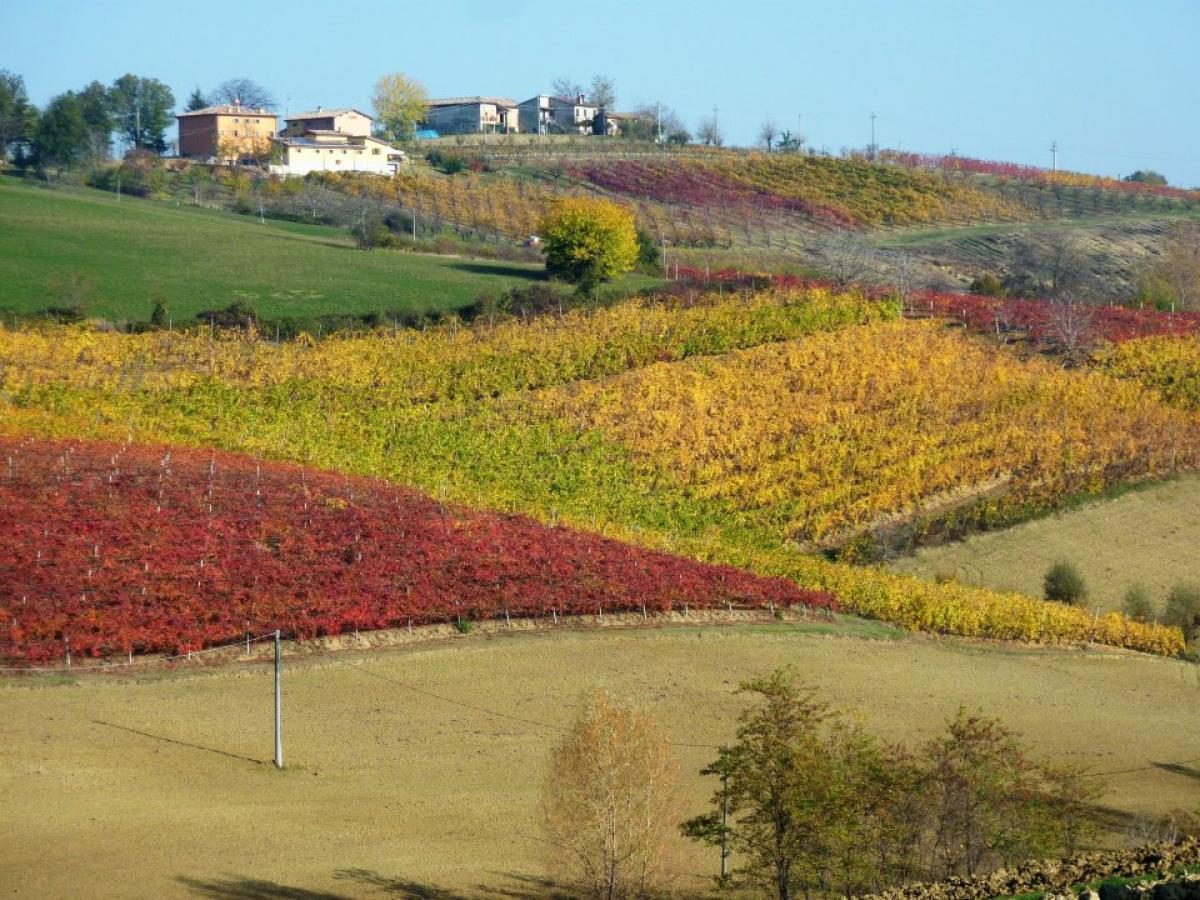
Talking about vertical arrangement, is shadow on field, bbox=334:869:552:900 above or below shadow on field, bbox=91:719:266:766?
below

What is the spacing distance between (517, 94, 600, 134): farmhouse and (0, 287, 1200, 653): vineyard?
8860 centimetres

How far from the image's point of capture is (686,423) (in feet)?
173

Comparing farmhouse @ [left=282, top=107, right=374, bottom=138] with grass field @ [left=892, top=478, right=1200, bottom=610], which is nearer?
grass field @ [left=892, top=478, right=1200, bottom=610]

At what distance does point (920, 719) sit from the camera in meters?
31.0

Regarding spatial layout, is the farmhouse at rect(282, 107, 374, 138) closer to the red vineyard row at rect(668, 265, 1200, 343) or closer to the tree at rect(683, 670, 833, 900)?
the red vineyard row at rect(668, 265, 1200, 343)

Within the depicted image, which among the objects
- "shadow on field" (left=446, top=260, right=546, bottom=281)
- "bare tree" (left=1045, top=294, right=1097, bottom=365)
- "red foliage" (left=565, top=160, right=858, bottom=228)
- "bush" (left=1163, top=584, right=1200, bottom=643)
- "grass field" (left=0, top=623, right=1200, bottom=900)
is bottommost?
"grass field" (left=0, top=623, right=1200, bottom=900)

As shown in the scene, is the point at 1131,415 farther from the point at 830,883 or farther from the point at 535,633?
the point at 830,883

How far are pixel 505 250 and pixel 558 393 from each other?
91.9ft

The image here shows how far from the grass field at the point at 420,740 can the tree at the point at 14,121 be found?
79.6m

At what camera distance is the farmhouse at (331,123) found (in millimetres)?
122938

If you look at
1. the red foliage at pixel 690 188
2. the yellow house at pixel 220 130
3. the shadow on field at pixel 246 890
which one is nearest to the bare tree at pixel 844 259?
the red foliage at pixel 690 188

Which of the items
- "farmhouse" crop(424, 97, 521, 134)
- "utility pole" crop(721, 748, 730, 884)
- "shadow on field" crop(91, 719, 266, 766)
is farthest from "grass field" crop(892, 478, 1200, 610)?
"farmhouse" crop(424, 97, 521, 134)

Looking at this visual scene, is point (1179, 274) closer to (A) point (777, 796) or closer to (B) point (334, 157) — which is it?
(B) point (334, 157)

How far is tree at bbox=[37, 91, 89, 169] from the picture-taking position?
98562 millimetres
